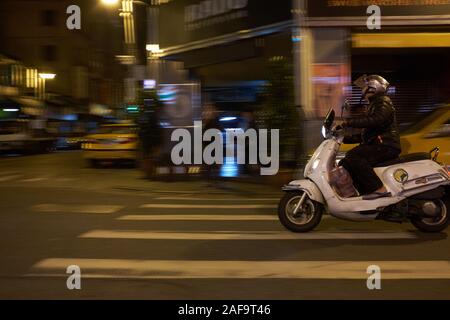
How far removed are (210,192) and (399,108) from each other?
6.97 m

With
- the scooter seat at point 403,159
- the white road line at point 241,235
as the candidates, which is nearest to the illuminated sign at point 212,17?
the scooter seat at point 403,159

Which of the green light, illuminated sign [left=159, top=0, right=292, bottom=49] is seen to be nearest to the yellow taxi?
the green light

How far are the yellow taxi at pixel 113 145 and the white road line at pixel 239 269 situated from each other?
12.2m

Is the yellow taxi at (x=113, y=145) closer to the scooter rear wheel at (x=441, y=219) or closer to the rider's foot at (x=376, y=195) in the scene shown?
the rider's foot at (x=376, y=195)

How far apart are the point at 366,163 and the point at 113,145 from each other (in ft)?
40.3

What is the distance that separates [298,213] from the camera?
816cm

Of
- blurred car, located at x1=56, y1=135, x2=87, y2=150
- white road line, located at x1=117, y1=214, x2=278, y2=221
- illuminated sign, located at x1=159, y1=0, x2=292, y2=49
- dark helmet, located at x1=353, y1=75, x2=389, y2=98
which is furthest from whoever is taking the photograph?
blurred car, located at x1=56, y1=135, x2=87, y2=150

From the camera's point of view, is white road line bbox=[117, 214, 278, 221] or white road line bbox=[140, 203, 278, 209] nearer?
white road line bbox=[117, 214, 278, 221]

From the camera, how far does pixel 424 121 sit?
10297mm

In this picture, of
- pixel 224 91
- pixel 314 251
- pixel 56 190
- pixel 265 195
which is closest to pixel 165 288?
pixel 314 251

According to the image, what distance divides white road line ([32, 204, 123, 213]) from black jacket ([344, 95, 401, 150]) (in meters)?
4.51

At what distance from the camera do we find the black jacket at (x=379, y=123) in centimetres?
780

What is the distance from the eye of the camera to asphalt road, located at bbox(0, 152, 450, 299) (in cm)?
578

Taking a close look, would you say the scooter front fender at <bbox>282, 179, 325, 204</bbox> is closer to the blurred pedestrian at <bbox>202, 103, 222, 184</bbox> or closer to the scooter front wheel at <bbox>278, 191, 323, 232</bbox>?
the scooter front wheel at <bbox>278, 191, 323, 232</bbox>
